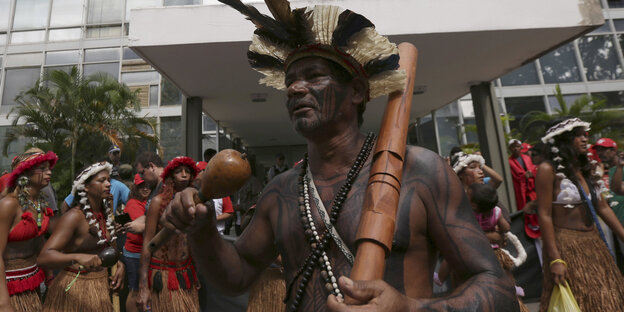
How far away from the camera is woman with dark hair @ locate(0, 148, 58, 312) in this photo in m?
3.53

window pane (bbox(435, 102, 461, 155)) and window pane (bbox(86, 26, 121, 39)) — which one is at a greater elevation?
window pane (bbox(86, 26, 121, 39))

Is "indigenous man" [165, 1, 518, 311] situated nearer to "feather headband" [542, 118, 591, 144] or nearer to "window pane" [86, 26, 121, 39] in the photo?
"feather headband" [542, 118, 591, 144]

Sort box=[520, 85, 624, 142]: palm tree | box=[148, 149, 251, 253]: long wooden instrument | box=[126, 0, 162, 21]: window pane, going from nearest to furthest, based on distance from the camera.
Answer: box=[148, 149, 251, 253]: long wooden instrument < box=[520, 85, 624, 142]: palm tree < box=[126, 0, 162, 21]: window pane

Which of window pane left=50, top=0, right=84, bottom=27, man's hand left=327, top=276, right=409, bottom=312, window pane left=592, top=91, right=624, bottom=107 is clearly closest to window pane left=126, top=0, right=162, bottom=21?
window pane left=50, top=0, right=84, bottom=27

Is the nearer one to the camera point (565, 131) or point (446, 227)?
point (446, 227)

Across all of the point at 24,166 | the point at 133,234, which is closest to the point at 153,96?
the point at 133,234

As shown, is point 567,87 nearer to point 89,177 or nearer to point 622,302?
point 622,302

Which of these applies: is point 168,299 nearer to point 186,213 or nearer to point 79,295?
point 79,295

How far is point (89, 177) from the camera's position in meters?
4.01

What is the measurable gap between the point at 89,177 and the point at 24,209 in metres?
0.66

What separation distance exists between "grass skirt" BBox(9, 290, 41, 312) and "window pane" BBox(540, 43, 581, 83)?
24721 millimetres

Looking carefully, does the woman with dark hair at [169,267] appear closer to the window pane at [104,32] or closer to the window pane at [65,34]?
the window pane at [104,32]

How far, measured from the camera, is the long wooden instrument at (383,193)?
3.85 feet

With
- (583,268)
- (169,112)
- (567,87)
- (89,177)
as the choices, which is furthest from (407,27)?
(567,87)
